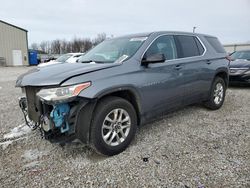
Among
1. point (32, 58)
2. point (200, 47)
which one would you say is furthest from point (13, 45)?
point (200, 47)

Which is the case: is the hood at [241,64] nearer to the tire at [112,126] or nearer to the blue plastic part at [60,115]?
the tire at [112,126]

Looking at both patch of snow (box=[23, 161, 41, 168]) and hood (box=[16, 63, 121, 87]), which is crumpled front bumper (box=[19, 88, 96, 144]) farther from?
patch of snow (box=[23, 161, 41, 168])

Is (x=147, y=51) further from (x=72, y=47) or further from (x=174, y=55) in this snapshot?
(x=72, y=47)

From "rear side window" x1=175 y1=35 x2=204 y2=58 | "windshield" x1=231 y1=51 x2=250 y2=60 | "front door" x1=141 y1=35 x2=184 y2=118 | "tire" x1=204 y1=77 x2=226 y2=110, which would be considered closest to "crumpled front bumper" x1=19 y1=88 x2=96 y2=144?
"front door" x1=141 y1=35 x2=184 y2=118

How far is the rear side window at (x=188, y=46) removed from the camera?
160 inches

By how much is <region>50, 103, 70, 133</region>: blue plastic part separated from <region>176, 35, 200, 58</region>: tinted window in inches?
92.9

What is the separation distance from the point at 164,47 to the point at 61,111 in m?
2.13

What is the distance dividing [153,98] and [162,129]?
0.84 metres

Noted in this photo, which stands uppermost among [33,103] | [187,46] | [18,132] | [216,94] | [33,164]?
[187,46]

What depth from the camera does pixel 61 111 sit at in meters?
2.63

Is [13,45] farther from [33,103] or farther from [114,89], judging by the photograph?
[114,89]

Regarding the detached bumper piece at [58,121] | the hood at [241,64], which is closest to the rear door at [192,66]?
the detached bumper piece at [58,121]

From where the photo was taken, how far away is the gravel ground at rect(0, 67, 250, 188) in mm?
2486

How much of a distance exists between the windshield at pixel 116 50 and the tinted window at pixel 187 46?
0.88 m
